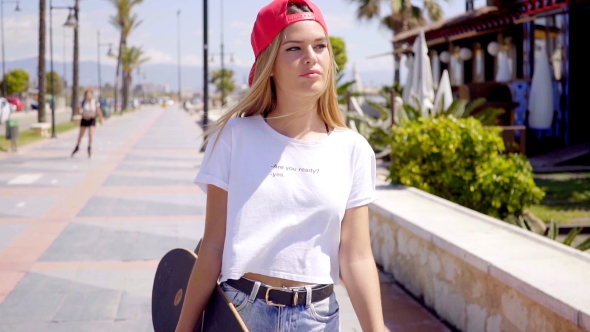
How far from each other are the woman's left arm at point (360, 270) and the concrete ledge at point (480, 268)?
1305mm

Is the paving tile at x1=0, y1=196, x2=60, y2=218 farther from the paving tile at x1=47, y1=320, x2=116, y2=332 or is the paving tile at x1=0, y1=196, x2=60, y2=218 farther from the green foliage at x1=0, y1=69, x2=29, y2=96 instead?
the green foliage at x1=0, y1=69, x2=29, y2=96

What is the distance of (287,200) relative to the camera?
6.73 feet

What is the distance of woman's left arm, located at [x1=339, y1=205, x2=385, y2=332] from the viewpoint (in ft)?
6.99

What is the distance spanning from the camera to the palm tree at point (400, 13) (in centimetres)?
3516

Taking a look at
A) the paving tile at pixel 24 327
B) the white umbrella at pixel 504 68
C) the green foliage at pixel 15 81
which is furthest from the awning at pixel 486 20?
the green foliage at pixel 15 81

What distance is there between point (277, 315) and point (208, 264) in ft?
0.83

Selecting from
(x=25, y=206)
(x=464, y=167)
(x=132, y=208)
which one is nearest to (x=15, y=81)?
(x=25, y=206)

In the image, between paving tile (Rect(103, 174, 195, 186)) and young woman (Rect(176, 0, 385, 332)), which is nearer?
young woman (Rect(176, 0, 385, 332))

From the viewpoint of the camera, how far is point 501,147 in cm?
768

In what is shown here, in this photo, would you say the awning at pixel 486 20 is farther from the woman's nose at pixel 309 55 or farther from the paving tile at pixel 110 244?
the woman's nose at pixel 309 55

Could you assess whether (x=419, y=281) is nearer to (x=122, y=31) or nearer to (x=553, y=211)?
(x=553, y=211)

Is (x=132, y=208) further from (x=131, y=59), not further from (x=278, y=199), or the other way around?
(x=131, y=59)

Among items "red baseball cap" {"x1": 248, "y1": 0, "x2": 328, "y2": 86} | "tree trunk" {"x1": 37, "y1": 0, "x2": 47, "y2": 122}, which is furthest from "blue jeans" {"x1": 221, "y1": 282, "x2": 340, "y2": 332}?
"tree trunk" {"x1": 37, "y1": 0, "x2": 47, "y2": 122}

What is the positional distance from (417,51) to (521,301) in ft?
46.2
